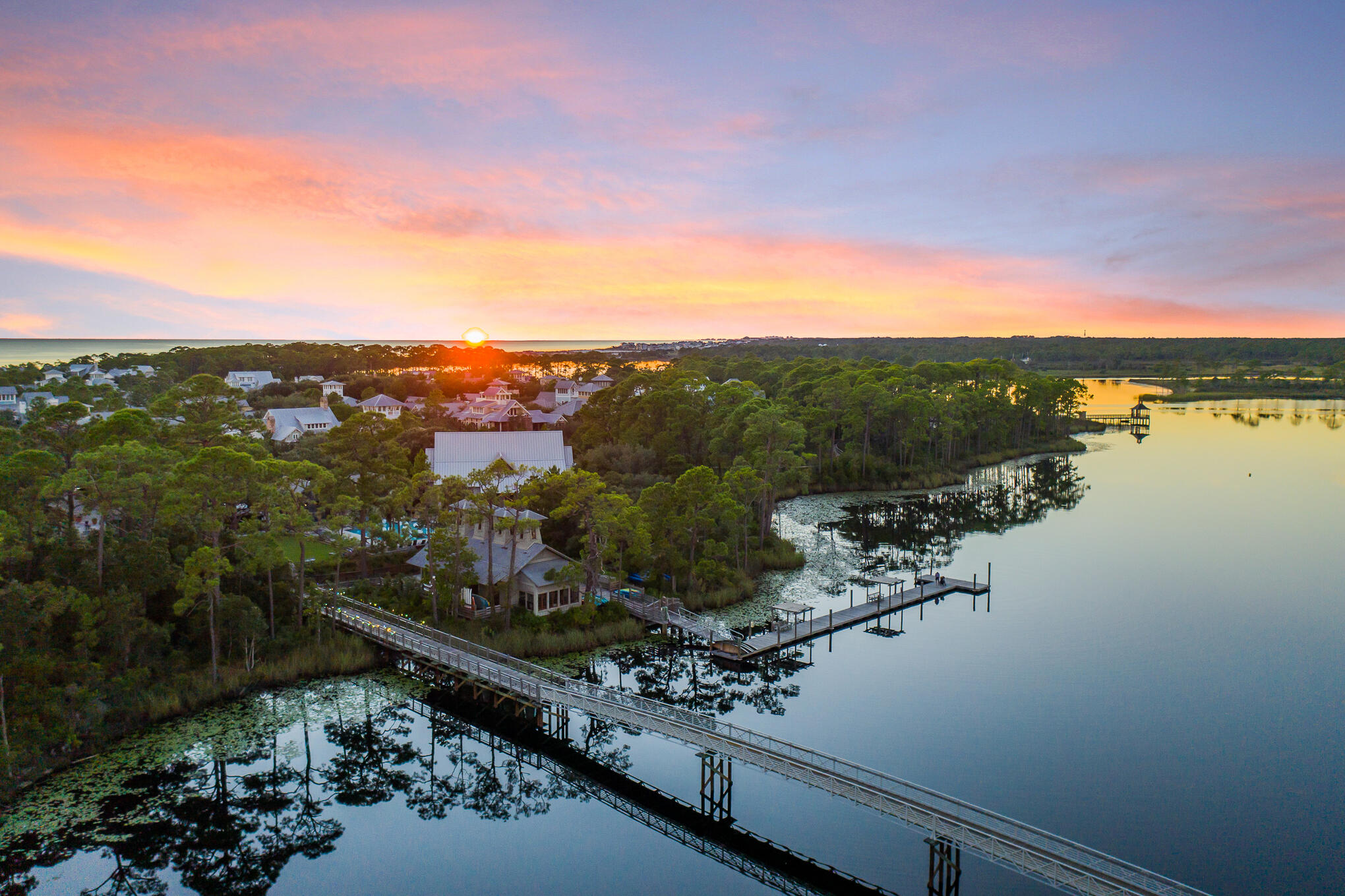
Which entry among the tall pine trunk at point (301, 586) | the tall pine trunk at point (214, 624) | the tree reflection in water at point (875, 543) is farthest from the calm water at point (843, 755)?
the tall pine trunk at point (301, 586)

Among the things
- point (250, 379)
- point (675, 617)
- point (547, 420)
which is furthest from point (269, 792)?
point (250, 379)

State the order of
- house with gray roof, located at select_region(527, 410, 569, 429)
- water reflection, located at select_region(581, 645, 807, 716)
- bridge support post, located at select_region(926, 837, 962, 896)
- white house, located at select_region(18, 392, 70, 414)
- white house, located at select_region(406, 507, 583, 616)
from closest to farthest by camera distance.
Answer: bridge support post, located at select_region(926, 837, 962, 896) → water reflection, located at select_region(581, 645, 807, 716) → white house, located at select_region(406, 507, 583, 616) → white house, located at select_region(18, 392, 70, 414) → house with gray roof, located at select_region(527, 410, 569, 429)

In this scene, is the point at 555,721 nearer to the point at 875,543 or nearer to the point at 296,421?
the point at 875,543

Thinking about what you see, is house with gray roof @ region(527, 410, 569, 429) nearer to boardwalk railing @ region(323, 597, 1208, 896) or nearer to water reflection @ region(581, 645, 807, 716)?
water reflection @ region(581, 645, 807, 716)

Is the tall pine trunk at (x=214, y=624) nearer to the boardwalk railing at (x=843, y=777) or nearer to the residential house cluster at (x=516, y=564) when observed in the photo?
the boardwalk railing at (x=843, y=777)

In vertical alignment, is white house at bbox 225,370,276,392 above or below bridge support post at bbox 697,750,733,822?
above

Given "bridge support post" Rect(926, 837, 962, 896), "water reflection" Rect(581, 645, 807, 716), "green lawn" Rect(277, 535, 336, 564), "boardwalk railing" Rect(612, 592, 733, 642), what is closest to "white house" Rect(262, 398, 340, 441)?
"green lawn" Rect(277, 535, 336, 564)
